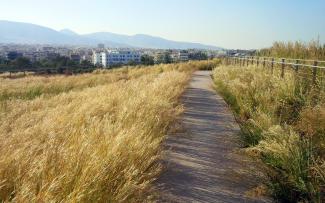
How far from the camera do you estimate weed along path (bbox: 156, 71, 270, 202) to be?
5430 mm

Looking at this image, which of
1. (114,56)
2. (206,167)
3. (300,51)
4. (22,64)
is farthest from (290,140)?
(114,56)

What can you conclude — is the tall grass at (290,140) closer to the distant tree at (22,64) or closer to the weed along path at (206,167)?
the weed along path at (206,167)

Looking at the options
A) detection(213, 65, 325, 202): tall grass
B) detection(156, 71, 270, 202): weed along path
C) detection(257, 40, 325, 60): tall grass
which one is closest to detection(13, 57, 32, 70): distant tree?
detection(257, 40, 325, 60): tall grass

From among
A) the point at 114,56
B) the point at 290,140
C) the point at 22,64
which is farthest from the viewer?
the point at 114,56

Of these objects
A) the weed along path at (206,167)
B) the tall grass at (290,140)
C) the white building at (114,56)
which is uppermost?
the tall grass at (290,140)

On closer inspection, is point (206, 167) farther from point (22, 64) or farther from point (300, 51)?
point (22, 64)

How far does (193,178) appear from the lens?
605 centimetres

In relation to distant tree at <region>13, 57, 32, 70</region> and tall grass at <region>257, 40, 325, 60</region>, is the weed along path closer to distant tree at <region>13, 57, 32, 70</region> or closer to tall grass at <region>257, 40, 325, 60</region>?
tall grass at <region>257, 40, 325, 60</region>

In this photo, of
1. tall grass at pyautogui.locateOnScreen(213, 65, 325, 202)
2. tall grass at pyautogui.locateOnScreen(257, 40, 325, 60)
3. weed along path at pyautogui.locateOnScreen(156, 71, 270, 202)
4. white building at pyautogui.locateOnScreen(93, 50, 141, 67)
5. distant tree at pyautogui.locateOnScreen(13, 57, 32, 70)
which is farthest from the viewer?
white building at pyautogui.locateOnScreen(93, 50, 141, 67)

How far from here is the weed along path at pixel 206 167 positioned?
543 cm

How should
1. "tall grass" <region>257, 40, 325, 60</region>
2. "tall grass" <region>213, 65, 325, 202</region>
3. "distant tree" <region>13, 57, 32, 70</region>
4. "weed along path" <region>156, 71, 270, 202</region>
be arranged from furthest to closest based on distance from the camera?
"distant tree" <region>13, 57, 32, 70</region> < "tall grass" <region>257, 40, 325, 60</region> < "weed along path" <region>156, 71, 270, 202</region> < "tall grass" <region>213, 65, 325, 202</region>

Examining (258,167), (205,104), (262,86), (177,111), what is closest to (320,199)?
(258,167)

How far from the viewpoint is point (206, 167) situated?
6.60 m

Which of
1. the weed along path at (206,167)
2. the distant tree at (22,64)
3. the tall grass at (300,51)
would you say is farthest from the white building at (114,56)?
the weed along path at (206,167)
